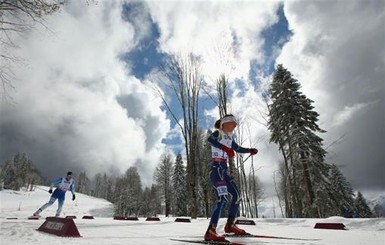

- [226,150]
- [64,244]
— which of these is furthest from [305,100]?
[64,244]

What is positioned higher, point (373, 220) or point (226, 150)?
point (226, 150)

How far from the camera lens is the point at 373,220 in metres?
8.20

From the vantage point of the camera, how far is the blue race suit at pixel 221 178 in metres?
4.80

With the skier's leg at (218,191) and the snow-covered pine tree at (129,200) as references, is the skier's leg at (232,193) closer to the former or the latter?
the skier's leg at (218,191)

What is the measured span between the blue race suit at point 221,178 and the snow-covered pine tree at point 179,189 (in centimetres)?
5210

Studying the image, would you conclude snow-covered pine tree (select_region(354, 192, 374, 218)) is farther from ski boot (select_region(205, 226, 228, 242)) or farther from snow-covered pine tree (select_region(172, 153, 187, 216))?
ski boot (select_region(205, 226, 228, 242))

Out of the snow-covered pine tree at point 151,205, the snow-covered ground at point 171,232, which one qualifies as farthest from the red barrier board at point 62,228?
the snow-covered pine tree at point 151,205

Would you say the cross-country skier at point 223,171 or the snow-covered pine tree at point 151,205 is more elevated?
the snow-covered pine tree at point 151,205

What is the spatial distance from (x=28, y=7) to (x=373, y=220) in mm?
11430

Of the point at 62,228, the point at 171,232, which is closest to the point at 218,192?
the point at 171,232

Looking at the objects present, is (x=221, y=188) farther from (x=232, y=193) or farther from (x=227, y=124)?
(x=227, y=124)

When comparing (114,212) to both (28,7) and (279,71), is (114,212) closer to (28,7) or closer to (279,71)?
(279,71)

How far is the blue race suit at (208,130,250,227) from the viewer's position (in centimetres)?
480

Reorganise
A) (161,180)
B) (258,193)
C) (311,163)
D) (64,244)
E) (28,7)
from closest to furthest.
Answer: (64,244), (28,7), (311,163), (258,193), (161,180)
